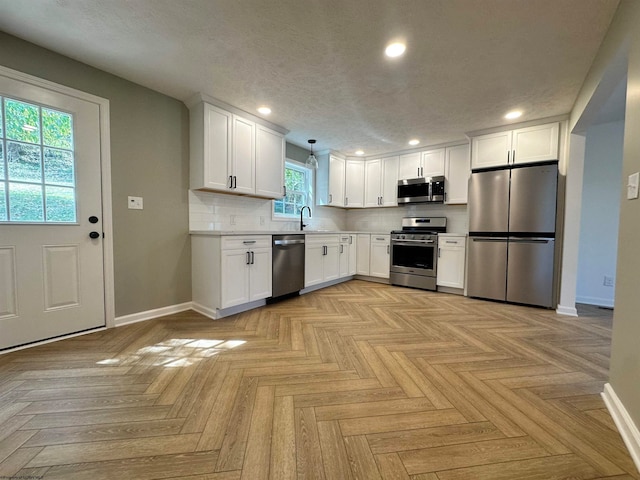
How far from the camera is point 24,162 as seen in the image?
201cm

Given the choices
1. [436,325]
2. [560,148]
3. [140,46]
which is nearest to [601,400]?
[436,325]

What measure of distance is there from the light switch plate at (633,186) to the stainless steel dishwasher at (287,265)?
113 inches

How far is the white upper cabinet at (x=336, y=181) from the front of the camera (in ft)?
15.4

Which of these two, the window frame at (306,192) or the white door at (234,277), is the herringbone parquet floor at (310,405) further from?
the window frame at (306,192)

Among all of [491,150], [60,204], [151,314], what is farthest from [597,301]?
[60,204]

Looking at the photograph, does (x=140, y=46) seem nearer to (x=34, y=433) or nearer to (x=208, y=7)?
(x=208, y=7)

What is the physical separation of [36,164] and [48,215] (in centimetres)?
40

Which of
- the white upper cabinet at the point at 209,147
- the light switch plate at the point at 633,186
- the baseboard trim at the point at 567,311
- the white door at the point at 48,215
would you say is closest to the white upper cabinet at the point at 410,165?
the baseboard trim at the point at 567,311

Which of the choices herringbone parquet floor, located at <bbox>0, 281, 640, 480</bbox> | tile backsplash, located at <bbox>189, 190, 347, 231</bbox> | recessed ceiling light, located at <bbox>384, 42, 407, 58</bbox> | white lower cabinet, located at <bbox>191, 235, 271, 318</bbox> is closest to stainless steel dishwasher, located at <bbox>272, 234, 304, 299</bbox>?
white lower cabinet, located at <bbox>191, 235, 271, 318</bbox>

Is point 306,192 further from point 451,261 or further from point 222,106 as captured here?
point 451,261

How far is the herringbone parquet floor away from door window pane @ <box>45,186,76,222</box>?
3.37ft

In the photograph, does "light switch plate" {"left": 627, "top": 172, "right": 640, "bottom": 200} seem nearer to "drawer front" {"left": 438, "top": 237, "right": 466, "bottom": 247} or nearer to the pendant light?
"drawer front" {"left": 438, "top": 237, "right": 466, "bottom": 247}

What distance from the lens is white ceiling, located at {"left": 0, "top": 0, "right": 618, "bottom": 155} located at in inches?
65.2

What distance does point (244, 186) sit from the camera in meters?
3.24
